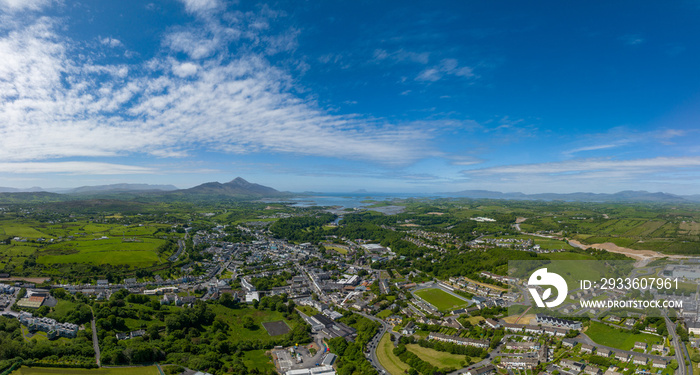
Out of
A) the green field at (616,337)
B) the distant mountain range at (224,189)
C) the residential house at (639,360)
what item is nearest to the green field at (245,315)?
the green field at (616,337)

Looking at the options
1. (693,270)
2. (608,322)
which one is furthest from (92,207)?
(693,270)

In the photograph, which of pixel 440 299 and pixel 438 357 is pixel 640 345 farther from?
pixel 440 299

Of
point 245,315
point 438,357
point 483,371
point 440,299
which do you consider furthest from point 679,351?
point 245,315

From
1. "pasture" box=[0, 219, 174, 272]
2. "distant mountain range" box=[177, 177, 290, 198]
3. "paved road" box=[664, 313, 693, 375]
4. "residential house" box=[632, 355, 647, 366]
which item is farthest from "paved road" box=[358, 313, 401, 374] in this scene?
"distant mountain range" box=[177, 177, 290, 198]

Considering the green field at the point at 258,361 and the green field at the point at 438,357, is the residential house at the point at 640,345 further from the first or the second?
the green field at the point at 258,361

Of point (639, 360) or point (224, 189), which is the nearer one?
point (639, 360)

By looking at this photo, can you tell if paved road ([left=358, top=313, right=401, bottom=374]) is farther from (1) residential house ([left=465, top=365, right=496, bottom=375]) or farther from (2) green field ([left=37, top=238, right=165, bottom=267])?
(2) green field ([left=37, top=238, right=165, bottom=267])
